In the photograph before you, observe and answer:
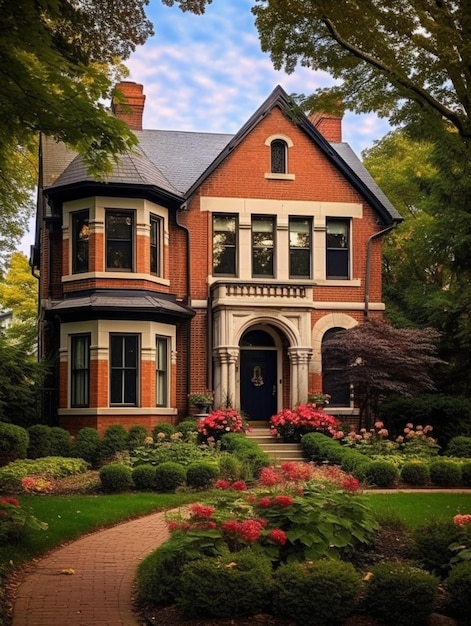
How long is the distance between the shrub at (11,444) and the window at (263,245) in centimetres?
937

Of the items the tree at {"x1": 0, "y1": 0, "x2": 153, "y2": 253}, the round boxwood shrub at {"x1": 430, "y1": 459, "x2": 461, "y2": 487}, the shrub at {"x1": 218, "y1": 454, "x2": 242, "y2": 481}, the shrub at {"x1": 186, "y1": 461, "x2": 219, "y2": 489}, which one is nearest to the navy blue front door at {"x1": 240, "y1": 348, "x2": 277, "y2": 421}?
the shrub at {"x1": 218, "y1": 454, "x2": 242, "y2": 481}

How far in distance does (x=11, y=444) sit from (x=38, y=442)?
137cm

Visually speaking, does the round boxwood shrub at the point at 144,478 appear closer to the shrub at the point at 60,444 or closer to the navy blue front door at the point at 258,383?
the shrub at the point at 60,444

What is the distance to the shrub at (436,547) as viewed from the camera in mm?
8711

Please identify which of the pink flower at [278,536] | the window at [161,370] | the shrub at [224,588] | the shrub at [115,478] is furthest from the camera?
the window at [161,370]

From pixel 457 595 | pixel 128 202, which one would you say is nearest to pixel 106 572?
pixel 457 595

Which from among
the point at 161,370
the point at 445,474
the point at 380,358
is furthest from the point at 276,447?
the point at 445,474

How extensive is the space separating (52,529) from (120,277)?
463 inches

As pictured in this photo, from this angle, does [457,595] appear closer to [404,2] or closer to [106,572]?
[106,572]

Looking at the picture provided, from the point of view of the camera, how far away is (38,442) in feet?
65.4

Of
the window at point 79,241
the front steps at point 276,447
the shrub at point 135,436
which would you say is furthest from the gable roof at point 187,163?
the front steps at point 276,447

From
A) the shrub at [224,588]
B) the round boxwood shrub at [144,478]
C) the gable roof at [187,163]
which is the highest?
the gable roof at [187,163]

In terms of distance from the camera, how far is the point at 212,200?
81.2ft

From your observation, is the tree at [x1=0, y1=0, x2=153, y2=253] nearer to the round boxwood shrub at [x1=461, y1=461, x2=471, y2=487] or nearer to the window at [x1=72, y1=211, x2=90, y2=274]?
the round boxwood shrub at [x1=461, y1=461, x2=471, y2=487]
